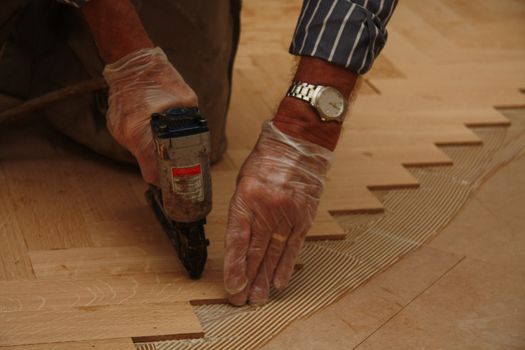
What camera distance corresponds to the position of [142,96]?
1529 millimetres

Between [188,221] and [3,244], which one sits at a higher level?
[188,221]

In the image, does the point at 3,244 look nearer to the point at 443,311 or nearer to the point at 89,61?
the point at 89,61

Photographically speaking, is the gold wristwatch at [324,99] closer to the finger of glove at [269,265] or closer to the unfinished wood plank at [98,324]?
the finger of glove at [269,265]

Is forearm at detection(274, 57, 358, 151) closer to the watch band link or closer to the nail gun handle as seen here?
the watch band link

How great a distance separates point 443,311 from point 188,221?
0.43 meters

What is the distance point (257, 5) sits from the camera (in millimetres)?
2947

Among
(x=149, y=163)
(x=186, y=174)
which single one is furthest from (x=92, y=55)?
(x=186, y=174)

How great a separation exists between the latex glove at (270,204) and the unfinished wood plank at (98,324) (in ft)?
0.33

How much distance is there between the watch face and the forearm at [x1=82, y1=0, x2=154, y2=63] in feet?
1.11

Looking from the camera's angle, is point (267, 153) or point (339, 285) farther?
point (339, 285)

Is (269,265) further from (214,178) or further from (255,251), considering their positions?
(214,178)

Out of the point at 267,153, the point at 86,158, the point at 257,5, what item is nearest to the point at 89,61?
the point at 86,158

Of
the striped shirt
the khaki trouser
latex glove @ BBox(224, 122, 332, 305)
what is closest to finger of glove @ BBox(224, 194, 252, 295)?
latex glove @ BBox(224, 122, 332, 305)

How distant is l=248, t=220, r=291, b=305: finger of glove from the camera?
4.71ft
